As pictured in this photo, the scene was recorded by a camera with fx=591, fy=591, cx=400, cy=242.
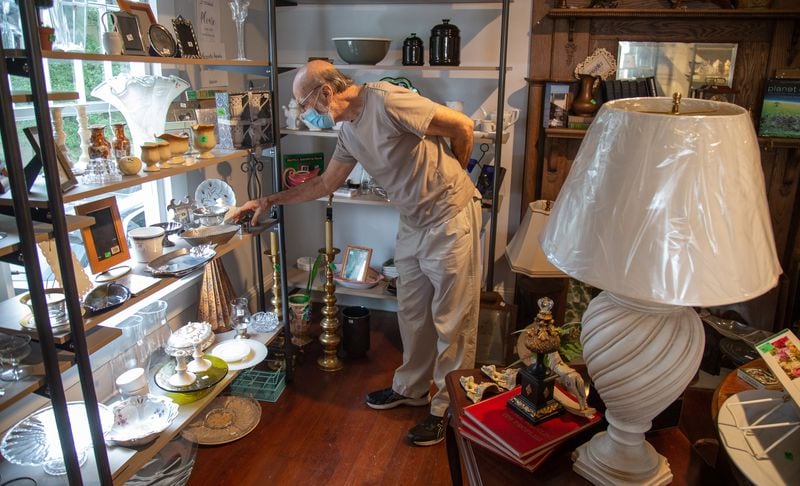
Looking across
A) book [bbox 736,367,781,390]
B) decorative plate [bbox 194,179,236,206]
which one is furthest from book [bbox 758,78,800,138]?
decorative plate [bbox 194,179,236,206]

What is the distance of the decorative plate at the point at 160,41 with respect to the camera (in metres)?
1.83

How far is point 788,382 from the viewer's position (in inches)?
48.6

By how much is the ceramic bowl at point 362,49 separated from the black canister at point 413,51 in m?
0.09

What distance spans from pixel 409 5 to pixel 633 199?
2442mm

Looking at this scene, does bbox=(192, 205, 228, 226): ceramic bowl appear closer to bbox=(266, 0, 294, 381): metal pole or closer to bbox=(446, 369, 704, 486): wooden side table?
bbox=(266, 0, 294, 381): metal pole

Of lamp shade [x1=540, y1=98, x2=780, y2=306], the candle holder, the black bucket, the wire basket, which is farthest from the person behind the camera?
the black bucket

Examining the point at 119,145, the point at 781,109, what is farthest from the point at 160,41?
the point at 781,109

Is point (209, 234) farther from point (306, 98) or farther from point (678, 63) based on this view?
point (678, 63)

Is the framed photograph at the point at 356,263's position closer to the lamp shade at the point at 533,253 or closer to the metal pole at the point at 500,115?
the metal pole at the point at 500,115

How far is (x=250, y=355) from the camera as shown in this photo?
94.1 inches

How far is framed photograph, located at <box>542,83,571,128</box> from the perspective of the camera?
2.93 m

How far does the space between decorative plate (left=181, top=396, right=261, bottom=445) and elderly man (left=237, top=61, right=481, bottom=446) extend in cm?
53

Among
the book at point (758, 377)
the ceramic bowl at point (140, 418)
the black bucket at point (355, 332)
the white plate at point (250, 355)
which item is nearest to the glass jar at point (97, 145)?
the ceramic bowl at point (140, 418)

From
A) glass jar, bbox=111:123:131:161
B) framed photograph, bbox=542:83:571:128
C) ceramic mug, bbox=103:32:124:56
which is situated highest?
ceramic mug, bbox=103:32:124:56
